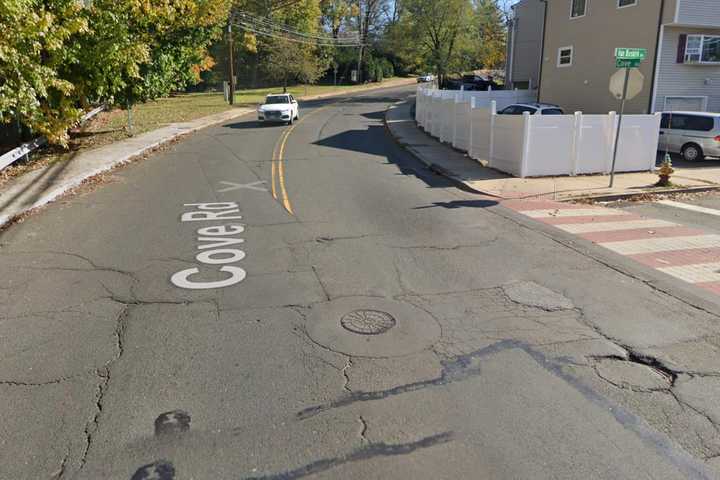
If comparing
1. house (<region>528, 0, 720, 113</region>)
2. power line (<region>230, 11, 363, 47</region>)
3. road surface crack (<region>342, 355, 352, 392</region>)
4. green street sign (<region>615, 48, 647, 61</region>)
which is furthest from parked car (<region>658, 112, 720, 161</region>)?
power line (<region>230, 11, 363, 47</region>)

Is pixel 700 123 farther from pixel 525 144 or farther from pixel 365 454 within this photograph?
pixel 365 454

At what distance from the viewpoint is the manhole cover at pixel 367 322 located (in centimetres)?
594

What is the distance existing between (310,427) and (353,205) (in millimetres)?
7967

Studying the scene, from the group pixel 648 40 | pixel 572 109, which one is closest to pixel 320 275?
pixel 648 40

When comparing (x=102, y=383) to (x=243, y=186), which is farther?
(x=243, y=186)

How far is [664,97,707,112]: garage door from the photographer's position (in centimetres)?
2384

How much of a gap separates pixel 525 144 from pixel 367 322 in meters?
10.9

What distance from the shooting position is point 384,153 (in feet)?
66.9

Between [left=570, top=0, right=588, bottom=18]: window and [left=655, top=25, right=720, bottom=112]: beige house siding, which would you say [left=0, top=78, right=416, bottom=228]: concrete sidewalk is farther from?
[left=655, top=25, right=720, bottom=112]: beige house siding

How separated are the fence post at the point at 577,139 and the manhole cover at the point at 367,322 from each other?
1171 centimetres

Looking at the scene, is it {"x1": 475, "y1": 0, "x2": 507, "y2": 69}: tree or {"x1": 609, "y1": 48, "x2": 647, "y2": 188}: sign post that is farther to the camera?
{"x1": 475, "y1": 0, "x2": 507, "y2": 69}: tree

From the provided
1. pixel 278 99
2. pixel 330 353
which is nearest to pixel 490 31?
pixel 278 99

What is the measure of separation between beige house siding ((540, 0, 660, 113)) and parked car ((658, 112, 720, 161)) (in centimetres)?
340

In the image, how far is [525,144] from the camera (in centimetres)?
1541
